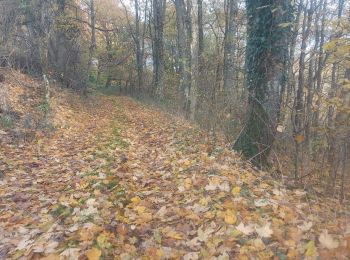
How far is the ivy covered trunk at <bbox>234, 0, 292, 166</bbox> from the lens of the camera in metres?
5.39

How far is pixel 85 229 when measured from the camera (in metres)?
3.55

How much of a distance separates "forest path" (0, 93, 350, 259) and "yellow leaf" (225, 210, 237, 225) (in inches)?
1.1

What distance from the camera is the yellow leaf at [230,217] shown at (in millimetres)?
3375

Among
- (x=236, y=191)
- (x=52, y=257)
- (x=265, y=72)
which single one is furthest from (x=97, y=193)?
(x=265, y=72)

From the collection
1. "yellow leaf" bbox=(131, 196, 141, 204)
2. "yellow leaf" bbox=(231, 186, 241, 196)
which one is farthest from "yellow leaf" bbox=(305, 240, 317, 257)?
"yellow leaf" bbox=(131, 196, 141, 204)

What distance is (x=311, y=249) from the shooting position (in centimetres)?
275

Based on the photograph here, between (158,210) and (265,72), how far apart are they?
3123 millimetres

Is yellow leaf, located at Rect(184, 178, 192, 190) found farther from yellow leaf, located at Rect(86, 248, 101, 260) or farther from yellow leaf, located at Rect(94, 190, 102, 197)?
yellow leaf, located at Rect(86, 248, 101, 260)

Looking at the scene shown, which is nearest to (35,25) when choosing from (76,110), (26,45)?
(26,45)

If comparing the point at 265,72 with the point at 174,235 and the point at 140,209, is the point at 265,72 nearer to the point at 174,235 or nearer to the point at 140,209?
the point at 140,209

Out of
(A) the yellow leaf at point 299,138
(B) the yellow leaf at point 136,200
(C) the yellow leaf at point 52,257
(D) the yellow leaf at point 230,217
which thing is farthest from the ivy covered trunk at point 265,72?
(C) the yellow leaf at point 52,257

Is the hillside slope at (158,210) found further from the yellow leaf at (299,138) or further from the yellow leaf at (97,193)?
the yellow leaf at (299,138)

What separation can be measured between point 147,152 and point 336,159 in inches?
157

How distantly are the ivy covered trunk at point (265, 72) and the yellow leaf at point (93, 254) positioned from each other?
3140 mm
